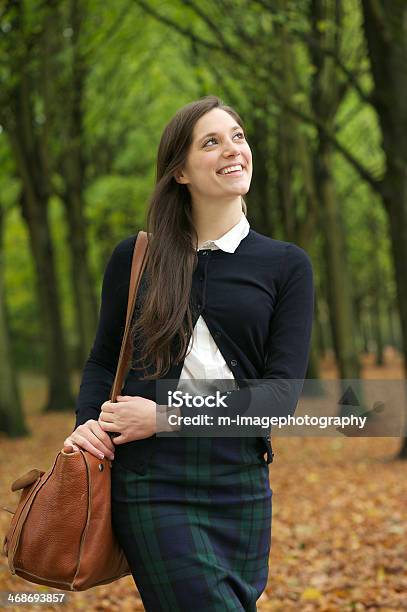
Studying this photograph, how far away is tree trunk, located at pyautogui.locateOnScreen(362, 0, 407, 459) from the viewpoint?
9.33m

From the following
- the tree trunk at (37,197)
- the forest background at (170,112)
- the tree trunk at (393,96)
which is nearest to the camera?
the tree trunk at (393,96)

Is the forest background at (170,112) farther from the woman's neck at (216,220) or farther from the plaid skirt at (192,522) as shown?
the woman's neck at (216,220)

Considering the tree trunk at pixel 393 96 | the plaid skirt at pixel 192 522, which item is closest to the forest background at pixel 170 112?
the tree trunk at pixel 393 96

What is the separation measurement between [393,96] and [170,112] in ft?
46.2

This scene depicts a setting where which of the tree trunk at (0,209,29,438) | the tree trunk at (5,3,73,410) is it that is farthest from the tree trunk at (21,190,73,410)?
the tree trunk at (0,209,29,438)

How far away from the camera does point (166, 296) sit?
2639 millimetres

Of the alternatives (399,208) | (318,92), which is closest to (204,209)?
(399,208)

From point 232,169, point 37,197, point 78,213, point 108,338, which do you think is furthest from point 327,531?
point 78,213

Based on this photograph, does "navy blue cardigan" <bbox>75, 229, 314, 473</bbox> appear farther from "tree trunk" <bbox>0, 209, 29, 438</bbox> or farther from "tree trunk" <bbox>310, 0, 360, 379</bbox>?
"tree trunk" <bbox>0, 209, 29, 438</bbox>

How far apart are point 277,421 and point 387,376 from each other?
2659 cm

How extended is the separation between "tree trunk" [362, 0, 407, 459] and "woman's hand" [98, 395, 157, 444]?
24.7 ft

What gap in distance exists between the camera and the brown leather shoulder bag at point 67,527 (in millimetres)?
2486

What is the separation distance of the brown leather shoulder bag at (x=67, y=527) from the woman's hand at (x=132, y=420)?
11cm

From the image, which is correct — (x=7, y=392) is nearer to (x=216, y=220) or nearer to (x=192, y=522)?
(x=216, y=220)
